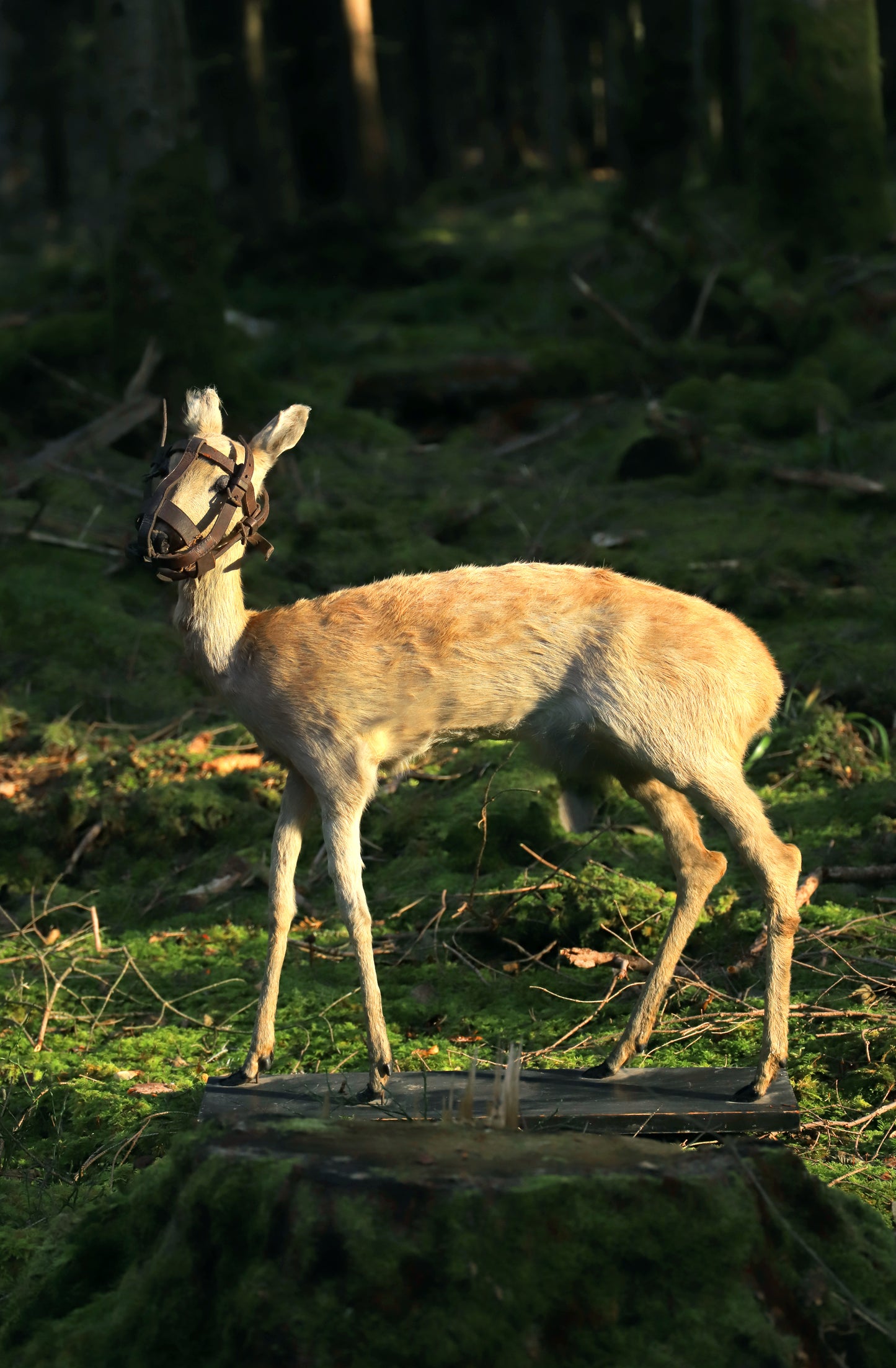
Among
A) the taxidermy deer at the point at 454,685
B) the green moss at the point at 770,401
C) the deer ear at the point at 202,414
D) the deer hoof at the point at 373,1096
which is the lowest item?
the green moss at the point at 770,401

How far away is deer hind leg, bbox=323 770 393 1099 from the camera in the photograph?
5.07 m

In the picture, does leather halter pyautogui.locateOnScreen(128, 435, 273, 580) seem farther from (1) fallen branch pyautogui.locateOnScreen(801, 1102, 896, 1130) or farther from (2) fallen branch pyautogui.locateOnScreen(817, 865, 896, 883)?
(2) fallen branch pyautogui.locateOnScreen(817, 865, 896, 883)

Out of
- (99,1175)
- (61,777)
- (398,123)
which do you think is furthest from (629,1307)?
(398,123)

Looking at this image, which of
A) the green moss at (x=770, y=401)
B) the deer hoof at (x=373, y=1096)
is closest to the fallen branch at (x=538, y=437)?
the green moss at (x=770, y=401)

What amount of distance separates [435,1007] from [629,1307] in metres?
3.53

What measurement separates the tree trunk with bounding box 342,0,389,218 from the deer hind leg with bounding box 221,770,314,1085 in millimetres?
23717

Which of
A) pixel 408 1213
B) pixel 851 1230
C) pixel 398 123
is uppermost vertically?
pixel 408 1213

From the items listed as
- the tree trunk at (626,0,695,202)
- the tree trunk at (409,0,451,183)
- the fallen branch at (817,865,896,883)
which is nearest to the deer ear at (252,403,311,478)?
the fallen branch at (817,865,896,883)

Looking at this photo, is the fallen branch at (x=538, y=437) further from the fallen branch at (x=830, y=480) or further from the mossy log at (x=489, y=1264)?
the mossy log at (x=489, y=1264)

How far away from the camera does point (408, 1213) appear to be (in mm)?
2896

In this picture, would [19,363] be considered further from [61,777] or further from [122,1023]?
[122,1023]

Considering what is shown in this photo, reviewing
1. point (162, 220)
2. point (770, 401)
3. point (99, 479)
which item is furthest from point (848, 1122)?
point (162, 220)

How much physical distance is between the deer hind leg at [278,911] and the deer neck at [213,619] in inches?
21.3

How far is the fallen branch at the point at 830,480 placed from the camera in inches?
460
